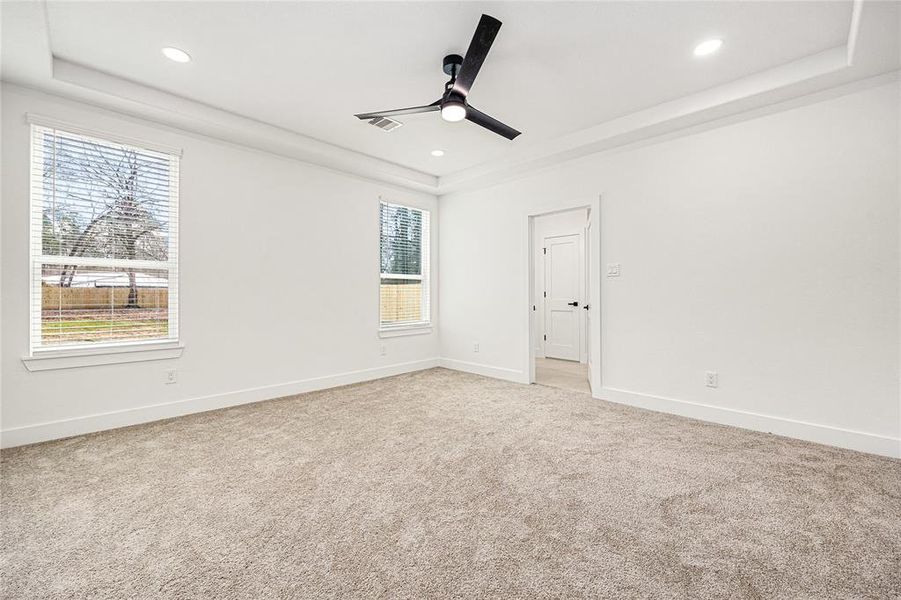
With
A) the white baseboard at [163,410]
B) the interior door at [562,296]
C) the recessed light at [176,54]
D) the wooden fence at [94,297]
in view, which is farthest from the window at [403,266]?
the recessed light at [176,54]

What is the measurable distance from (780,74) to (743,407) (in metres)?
2.52

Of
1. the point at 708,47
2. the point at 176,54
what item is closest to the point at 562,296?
the point at 708,47

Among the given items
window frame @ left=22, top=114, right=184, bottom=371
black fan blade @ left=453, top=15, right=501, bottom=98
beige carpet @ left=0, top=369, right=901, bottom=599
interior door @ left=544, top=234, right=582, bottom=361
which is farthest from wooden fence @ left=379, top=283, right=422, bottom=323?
black fan blade @ left=453, top=15, right=501, bottom=98

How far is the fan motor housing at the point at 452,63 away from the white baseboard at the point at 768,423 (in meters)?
3.23

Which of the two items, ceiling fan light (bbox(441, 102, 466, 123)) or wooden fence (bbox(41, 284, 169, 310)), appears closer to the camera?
ceiling fan light (bbox(441, 102, 466, 123))

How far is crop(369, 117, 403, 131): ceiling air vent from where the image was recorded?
346 cm

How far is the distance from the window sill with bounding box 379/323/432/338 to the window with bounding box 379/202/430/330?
0.03 metres

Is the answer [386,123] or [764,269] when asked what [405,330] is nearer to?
[386,123]

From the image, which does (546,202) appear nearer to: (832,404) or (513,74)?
(513,74)

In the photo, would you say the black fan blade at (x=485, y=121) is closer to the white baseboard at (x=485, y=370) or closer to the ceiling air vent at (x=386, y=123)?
the ceiling air vent at (x=386, y=123)

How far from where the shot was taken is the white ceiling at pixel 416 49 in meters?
2.22

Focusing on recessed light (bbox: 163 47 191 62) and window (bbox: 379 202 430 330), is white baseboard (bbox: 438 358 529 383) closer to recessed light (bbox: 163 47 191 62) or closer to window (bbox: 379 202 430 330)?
window (bbox: 379 202 430 330)

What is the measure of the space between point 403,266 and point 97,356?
3.30 meters

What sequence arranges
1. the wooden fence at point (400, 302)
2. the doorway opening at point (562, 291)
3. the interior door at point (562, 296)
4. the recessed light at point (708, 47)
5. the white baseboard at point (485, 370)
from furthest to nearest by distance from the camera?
the interior door at point (562, 296), the doorway opening at point (562, 291), the wooden fence at point (400, 302), the white baseboard at point (485, 370), the recessed light at point (708, 47)
